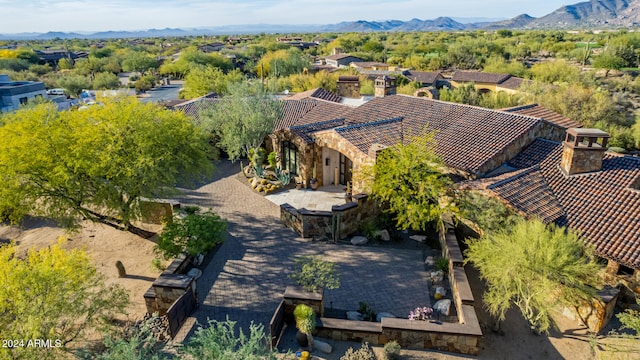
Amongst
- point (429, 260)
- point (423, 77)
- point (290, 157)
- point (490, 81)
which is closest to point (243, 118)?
point (290, 157)

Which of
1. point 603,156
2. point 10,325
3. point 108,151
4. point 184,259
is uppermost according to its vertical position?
point 108,151

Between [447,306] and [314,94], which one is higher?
[314,94]

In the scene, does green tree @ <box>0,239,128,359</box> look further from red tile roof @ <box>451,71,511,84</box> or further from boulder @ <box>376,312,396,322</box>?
red tile roof @ <box>451,71,511,84</box>

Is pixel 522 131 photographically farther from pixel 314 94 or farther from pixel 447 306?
pixel 314 94

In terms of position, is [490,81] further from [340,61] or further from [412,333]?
[412,333]

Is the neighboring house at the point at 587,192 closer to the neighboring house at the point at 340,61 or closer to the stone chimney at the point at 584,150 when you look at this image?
the stone chimney at the point at 584,150

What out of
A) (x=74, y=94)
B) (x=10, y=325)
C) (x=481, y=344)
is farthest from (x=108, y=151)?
(x=74, y=94)

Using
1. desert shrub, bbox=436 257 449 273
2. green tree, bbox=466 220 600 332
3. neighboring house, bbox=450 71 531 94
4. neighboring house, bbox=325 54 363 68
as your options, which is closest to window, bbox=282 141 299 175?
desert shrub, bbox=436 257 449 273
